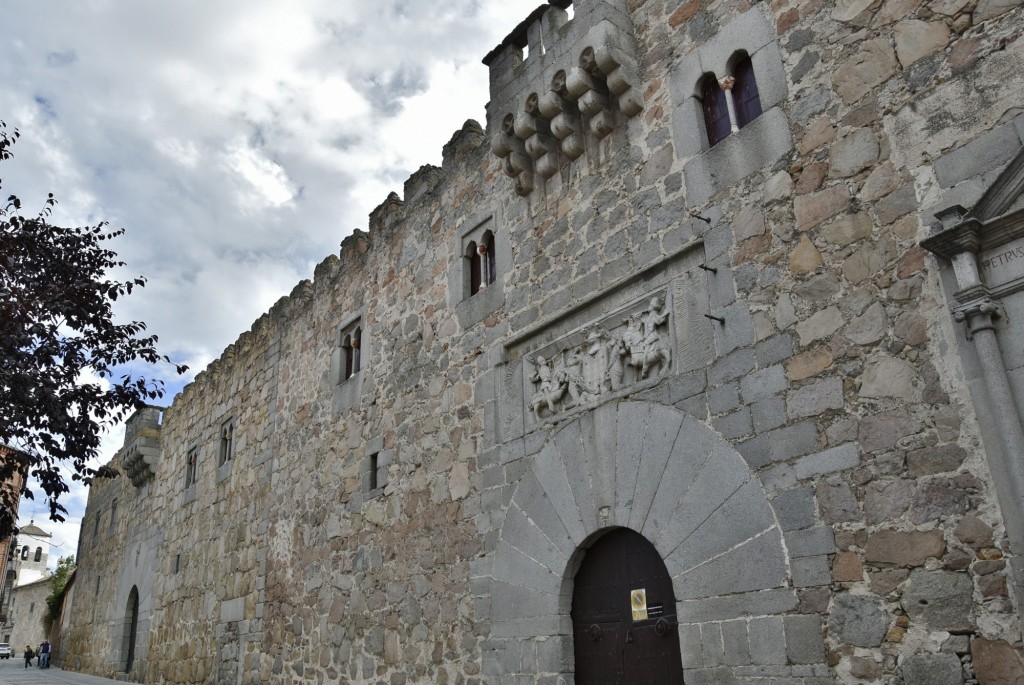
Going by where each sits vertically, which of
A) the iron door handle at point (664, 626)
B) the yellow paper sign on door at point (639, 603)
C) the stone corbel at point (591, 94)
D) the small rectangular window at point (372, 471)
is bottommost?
the iron door handle at point (664, 626)

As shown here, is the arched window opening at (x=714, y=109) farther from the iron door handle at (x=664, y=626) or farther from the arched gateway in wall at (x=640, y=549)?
the iron door handle at (x=664, y=626)

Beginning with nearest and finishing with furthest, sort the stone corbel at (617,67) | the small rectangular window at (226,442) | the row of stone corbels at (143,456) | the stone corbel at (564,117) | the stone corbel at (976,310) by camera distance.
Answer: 1. the stone corbel at (976,310)
2. the stone corbel at (617,67)
3. the stone corbel at (564,117)
4. the small rectangular window at (226,442)
5. the row of stone corbels at (143,456)

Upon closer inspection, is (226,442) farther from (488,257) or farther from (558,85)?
(558,85)

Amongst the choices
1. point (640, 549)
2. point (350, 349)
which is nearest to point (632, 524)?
point (640, 549)

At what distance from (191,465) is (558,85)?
926 centimetres

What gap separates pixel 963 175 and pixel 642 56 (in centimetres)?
253

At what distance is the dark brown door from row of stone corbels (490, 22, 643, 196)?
9.17ft

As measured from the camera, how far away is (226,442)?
444 inches

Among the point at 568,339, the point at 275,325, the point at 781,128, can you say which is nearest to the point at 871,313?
the point at 781,128

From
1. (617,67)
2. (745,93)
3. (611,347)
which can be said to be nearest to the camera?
(745,93)

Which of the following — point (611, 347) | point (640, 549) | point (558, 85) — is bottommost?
point (640, 549)

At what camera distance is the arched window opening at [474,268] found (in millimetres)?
6895

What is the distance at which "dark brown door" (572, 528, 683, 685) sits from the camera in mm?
4590

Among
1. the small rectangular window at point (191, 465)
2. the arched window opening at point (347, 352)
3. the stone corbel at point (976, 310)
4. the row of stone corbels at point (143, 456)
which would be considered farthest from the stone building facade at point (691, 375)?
the row of stone corbels at point (143, 456)
